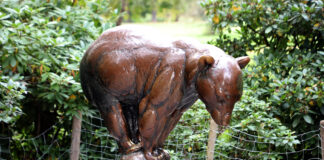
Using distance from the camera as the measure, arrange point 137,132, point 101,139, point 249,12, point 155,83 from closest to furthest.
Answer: point 155,83
point 137,132
point 101,139
point 249,12

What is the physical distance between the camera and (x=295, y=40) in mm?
3812

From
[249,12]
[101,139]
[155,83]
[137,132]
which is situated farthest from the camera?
[249,12]

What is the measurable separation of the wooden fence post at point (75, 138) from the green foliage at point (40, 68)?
91mm

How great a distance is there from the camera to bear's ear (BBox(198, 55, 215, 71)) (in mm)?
1731

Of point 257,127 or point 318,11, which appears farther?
point 318,11

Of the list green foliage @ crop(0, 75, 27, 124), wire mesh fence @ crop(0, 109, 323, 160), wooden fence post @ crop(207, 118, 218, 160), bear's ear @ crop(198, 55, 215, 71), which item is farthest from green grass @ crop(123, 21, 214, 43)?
bear's ear @ crop(198, 55, 215, 71)

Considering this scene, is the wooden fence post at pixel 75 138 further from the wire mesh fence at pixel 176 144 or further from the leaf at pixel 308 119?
the leaf at pixel 308 119

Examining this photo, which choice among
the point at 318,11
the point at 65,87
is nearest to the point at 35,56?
the point at 65,87

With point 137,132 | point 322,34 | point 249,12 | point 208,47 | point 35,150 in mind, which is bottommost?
point 35,150

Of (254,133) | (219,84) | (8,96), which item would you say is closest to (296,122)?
(254,133)

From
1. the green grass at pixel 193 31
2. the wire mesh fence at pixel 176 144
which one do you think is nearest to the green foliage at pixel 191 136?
the wire mesh fence at pixel 176 144

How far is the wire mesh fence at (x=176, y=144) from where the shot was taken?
3.15 metres

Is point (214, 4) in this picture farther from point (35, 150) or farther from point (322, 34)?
point (35, 150)

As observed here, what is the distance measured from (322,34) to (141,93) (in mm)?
2283
